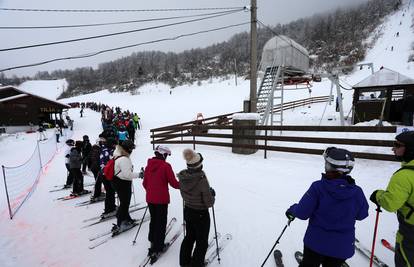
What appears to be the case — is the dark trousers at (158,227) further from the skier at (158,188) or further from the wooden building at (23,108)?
the wooden building at (23,108)

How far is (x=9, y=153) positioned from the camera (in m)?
15.3

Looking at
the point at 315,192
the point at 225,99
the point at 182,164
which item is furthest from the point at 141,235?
the point at 225,99

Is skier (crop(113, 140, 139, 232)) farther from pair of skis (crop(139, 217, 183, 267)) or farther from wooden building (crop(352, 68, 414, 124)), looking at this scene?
wooden building (crop(352, 68, 414, 124))

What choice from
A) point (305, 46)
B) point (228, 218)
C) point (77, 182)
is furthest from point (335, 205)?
point (305, 46)

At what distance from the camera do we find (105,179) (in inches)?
194

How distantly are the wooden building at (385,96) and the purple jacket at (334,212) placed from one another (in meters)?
12.8

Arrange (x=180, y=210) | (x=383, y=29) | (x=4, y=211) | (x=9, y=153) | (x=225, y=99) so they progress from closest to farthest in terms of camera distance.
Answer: (x=180, y=210)
(x=4, y=211)
(x=9, y=153)
(x=225, y=99)
(x=383, y=29)

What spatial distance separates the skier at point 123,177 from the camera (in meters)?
4.00

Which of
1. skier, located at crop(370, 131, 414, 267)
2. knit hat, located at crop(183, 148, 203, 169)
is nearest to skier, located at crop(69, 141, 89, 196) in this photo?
knit hat, located at crop(183, 148, 203, 169)

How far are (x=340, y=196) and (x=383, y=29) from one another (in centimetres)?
7312

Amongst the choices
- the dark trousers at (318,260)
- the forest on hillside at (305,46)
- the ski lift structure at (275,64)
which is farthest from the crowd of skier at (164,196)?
the forest on hillside at (305,46)

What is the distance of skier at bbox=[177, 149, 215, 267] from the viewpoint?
9.50ft

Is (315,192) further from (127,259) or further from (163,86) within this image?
(163,86)

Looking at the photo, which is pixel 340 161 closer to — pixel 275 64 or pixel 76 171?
pixel 76 171
